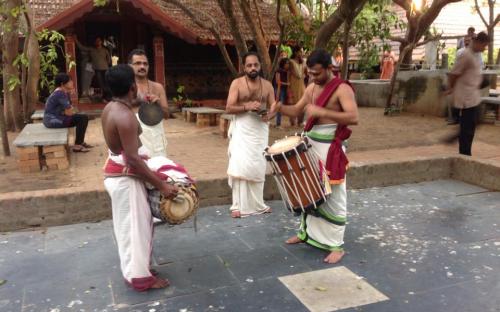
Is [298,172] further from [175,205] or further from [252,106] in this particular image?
[252,106]

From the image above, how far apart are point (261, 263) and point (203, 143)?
218 inches

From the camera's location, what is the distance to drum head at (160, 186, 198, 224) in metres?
3.56

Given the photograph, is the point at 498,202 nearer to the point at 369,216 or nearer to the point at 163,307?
the point at 369,216

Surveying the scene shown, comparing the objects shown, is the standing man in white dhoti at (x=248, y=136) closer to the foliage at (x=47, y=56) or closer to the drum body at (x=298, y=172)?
the drum body at (x=298, y=172)

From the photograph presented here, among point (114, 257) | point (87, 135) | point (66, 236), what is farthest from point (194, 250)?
point (87, 135)

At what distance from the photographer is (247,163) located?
5.31 metres

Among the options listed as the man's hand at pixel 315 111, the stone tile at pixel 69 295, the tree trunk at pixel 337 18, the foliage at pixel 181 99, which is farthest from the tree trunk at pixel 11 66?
the man's hand at pixel 315 111

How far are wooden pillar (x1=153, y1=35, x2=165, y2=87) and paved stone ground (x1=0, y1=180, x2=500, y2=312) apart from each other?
33.0ft

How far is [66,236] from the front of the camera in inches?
193

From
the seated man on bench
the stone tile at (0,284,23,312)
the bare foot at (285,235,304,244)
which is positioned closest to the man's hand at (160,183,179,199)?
the stone tile at (0,284,23,312)

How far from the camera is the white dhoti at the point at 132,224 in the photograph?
3.56m

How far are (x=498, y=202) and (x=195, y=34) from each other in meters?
10.4

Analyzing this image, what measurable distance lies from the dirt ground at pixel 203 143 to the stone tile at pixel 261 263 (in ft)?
5.60

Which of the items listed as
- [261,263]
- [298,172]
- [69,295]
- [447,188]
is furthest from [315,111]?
[447,188]
